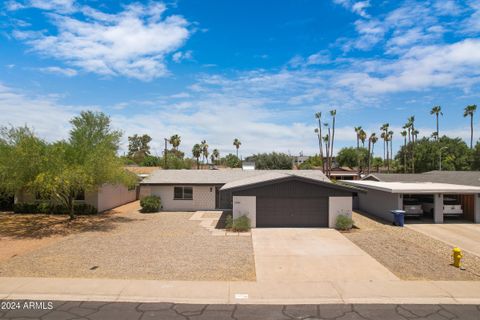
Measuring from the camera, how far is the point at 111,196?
1128 inches

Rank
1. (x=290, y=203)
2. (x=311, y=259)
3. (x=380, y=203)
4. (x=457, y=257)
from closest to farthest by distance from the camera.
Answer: (x=457, y=257)
(x=311, y=259)
(x=290, y=203)
(x=380, y=203)

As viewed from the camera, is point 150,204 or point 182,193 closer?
point 150,204

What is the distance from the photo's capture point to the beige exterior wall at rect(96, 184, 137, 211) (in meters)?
25.9

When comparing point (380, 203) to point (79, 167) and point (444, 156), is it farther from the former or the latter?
point (444, 156)

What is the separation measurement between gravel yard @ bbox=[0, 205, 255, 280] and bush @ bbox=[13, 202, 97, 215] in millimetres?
7098

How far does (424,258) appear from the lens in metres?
13.4

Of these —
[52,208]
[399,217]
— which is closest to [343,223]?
[399,217]

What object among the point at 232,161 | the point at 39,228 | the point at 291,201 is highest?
the point at 232,161

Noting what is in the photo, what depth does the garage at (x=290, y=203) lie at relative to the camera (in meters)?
20.4

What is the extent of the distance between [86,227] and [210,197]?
10577 mm

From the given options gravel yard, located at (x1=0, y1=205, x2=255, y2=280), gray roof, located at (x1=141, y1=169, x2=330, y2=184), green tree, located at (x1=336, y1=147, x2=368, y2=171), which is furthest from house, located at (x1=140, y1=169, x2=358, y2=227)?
green tree, located at (x1=336, y1=147, x2=368, y2=171)

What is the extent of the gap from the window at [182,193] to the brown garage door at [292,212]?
9160 mm

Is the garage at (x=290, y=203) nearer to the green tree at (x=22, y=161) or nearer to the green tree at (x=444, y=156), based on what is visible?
the green tree at (x=22, y=161)

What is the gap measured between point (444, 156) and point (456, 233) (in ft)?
147
